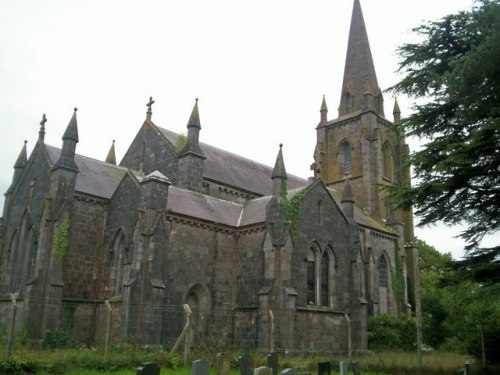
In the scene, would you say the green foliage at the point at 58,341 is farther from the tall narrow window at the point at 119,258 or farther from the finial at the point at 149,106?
the finial at the point at 149,106

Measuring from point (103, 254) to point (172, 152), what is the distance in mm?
8026

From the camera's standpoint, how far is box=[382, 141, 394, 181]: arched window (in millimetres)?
46034

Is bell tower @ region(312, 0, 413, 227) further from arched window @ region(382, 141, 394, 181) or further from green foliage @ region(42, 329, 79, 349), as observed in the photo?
green foliage @ region(42, 329, 79, 349)

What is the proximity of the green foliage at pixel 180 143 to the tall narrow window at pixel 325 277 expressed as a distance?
10719 mm

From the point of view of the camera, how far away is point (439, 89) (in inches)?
680

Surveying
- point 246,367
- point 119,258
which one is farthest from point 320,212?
point 246,367

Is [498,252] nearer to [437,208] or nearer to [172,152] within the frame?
[437,208]

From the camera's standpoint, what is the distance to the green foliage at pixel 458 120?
1460cm

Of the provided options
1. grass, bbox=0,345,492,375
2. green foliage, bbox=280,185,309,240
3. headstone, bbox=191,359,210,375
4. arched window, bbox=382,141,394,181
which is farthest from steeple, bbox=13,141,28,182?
arched window, bbox=382,141,394,181

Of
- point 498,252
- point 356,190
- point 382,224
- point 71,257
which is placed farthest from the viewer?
point 356,190

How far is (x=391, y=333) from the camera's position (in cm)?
3041

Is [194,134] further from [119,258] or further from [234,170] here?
[119,258]

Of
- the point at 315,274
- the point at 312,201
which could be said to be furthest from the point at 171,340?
the point at 312,201

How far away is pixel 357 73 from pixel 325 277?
2639 cm
